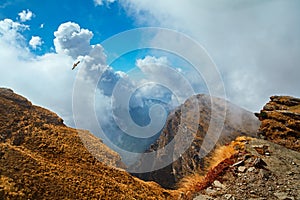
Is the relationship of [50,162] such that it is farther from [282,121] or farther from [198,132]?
[282,121]

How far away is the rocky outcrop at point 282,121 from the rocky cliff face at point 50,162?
56.2 ft

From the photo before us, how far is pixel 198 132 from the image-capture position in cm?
4166

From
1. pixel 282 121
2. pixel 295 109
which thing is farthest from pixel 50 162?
pixel 295 109

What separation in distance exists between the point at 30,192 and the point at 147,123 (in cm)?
1418

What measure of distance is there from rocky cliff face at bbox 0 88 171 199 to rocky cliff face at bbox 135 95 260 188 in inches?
530

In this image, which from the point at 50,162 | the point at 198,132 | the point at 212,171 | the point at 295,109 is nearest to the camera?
the point at 50,162

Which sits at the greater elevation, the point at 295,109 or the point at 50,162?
the point at 295,109

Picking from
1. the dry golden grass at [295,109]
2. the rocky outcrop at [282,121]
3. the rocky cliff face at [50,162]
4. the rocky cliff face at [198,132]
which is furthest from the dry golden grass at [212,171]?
the dry golden grass at [295,109]

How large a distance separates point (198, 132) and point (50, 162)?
88.3ft

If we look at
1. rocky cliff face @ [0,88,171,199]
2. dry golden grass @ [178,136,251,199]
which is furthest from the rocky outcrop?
rocky cliff face @ [0,88,171,199]

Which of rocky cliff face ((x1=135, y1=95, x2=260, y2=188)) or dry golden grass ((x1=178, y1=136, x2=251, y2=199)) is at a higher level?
rocky cliff face ((x1=135, y1=95, x2=260, y2=188))

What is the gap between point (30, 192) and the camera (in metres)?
14.8

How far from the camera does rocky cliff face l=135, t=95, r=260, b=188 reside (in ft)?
125

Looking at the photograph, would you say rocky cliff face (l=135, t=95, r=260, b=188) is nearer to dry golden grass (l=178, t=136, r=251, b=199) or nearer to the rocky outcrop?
dry golden grass (l=178, t=136, r=251, b=199)
